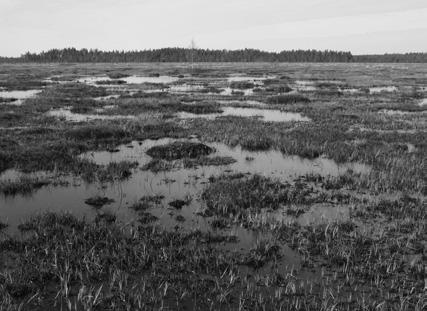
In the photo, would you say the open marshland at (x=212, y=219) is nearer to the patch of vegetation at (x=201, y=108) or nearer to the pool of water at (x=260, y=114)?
the pool of water at (x=260, y=114)

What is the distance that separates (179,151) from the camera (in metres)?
15.7

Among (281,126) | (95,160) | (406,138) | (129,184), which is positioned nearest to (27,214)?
(129,184)

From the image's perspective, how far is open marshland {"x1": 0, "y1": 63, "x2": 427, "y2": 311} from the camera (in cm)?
655

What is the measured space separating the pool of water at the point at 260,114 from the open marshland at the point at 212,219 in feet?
15.7

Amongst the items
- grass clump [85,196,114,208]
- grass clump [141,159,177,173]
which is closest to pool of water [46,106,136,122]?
grass clump [141,159,177,173]

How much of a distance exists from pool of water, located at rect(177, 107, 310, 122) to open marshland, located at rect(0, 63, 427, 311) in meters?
4.80

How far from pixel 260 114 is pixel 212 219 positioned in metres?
18.4

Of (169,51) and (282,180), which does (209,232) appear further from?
(169,51)

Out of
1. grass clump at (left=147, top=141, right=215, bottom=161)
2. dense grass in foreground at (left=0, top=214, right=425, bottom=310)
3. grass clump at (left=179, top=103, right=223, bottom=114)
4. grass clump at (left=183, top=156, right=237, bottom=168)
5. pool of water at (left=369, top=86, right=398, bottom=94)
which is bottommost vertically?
dense grass in foreground at (left=0, top=214, right=425, bottom=310)

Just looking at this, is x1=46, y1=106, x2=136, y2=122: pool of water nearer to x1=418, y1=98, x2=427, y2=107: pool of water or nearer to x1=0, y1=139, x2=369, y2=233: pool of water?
x1=0, y1=139, x2=369, y2=233: pool of water

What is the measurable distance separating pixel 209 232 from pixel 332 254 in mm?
2752

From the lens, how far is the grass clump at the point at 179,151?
15.4 m

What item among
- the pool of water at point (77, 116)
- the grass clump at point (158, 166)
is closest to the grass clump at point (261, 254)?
the grass clump at point (158, 166)

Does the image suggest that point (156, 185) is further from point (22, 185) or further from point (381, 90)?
point (381, 90)
